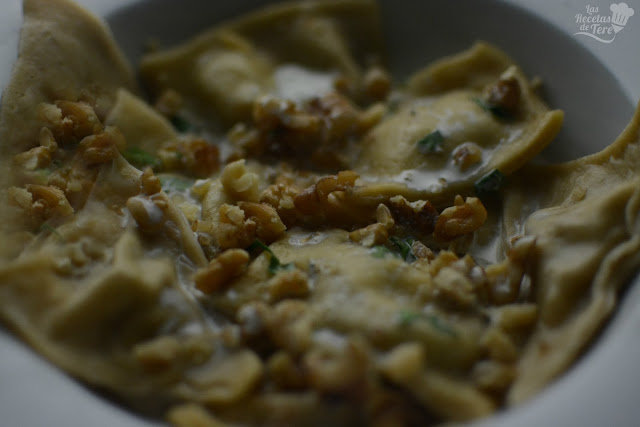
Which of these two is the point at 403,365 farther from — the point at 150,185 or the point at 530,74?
the point at 530,74

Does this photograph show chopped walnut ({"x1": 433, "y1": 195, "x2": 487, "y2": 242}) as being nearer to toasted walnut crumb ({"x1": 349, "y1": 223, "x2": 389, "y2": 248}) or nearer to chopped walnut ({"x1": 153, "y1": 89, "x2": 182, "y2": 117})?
toasted walnut crumb ({"x1": 349, "y1": 223, "x2": 389, "y2": 248})

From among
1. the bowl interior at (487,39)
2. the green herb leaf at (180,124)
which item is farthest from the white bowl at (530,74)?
the green herb leaf at (180,124)

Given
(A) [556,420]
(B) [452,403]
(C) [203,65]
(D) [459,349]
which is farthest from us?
(C) [203,65]

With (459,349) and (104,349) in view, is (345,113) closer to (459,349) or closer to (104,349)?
(459,349)

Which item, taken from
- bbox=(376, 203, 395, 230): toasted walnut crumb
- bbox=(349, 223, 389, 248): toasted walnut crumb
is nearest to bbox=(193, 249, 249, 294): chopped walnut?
bbox=(349, 223, 389, 248): toasted walnut crumb

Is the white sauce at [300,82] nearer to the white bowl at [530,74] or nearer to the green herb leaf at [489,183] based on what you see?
the white bowl at [530,74]

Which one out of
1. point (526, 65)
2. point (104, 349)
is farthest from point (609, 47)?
point (104, 349)

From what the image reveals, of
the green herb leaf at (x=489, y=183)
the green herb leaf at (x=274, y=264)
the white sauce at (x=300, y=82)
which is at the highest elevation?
the white sauce at (x=300, y=82)
